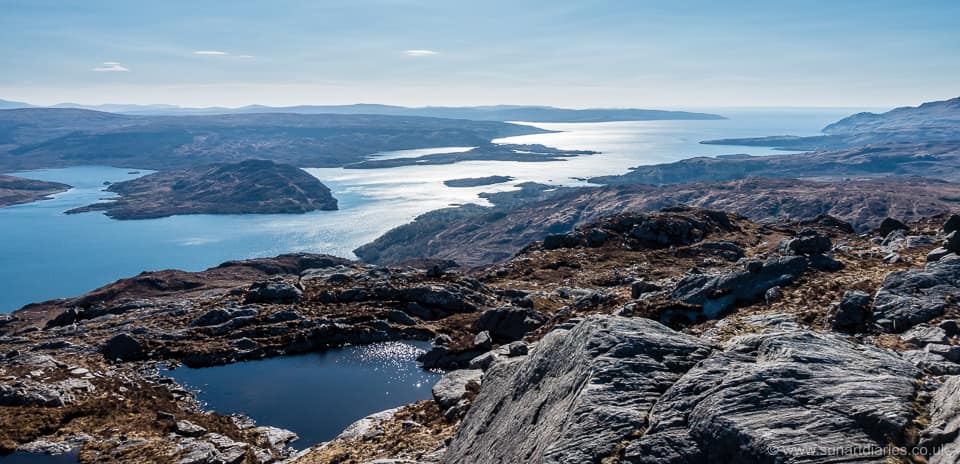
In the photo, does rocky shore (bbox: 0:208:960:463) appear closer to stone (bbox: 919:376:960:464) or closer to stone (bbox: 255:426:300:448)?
stone (bbox: 919:376:960:464)

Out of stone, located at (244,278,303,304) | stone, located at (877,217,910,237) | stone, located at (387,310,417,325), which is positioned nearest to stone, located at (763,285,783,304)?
stone, located at (387,310,417,325)

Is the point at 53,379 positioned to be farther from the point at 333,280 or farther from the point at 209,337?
the point at 333,280

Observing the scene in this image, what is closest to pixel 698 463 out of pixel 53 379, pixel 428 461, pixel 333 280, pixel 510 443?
pixel 510 443

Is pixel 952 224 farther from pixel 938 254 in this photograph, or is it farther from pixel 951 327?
pixel 951 327

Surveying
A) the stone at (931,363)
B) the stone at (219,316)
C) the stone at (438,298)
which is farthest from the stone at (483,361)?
the stone at (219,316)

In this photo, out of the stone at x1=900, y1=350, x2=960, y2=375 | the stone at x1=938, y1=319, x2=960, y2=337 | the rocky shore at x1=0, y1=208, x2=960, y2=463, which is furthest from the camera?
the stone at x1=938, y1=319, x2=960, y2=337

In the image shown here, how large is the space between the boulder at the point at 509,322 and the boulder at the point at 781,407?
28.6 metres

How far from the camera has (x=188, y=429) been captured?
107ft

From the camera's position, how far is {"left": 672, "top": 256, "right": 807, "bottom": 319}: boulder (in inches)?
1298

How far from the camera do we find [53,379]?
3866 cm

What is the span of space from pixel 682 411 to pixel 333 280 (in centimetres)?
5892

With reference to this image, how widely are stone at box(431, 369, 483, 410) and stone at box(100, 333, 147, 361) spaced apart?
93.2ft

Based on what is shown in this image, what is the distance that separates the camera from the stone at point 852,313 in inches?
1000

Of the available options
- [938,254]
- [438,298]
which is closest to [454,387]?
[438,298]
